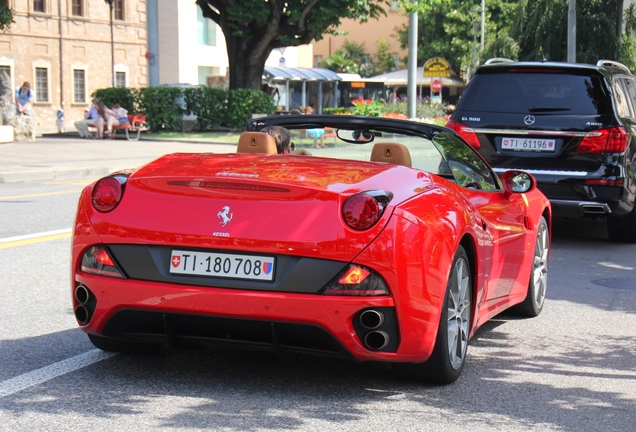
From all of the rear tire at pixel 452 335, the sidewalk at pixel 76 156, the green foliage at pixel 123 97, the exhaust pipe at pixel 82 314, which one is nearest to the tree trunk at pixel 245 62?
the green foliage at pixel 123 97

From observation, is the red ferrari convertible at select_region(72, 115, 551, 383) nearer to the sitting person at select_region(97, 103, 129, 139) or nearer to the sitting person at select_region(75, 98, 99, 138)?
the sitting person at select_region(97, 103, 129, 139)

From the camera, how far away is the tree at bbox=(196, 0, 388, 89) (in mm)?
35688

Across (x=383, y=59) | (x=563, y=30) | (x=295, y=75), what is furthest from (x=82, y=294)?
(x=383, y=59)

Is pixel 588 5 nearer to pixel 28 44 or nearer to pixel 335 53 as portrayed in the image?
pixel 28 44

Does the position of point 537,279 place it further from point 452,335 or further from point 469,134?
point 469,134

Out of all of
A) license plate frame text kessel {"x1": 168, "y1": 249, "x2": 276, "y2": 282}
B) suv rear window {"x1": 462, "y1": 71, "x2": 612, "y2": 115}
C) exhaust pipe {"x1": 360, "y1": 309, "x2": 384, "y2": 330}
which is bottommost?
exhaust pipe {"x1": 360, "y1": 309, "x2": 384, "y2": 330}

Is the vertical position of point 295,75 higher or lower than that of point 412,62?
higher

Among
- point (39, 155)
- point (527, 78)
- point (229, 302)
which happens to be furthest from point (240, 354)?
point (39, 155)

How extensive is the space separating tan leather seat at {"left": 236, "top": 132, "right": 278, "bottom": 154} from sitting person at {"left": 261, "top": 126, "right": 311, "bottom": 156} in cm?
31

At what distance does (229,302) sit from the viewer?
4793mm

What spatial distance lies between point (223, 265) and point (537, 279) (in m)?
3.13

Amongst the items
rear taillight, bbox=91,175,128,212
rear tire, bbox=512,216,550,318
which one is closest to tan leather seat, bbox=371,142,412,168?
rear taillight, bbox=91,175,128,212

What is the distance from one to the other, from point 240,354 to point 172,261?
3.60 ft

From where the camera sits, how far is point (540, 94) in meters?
11.0
